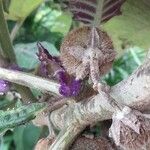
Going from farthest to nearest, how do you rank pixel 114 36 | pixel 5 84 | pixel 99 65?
1. pixel 114 36
2. pixel 5 84
3. pixel 99 65

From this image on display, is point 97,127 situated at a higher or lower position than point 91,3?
lower

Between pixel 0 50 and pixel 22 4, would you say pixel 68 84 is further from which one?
pixel 22 4

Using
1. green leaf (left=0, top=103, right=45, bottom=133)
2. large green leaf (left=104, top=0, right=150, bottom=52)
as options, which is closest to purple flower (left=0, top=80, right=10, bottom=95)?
green leaf (left=0, top=103, right=45, bottom=133)

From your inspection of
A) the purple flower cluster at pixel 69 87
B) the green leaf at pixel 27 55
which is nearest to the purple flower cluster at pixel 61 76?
the purple flower cluster at pixel 69 87

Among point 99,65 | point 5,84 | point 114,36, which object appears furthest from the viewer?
point 114,36

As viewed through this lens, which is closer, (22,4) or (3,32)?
(3,32)

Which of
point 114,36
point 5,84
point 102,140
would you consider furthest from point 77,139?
point 114,36

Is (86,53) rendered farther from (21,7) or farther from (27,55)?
(27,55)
